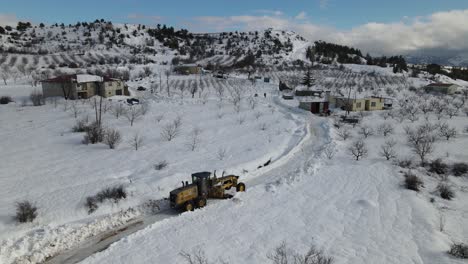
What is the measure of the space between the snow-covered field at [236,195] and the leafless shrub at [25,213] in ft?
1.12

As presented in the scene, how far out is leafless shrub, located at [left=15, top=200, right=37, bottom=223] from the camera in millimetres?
15188

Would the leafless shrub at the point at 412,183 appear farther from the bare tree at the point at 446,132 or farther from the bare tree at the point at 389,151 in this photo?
the bare tree at the point at 446,132

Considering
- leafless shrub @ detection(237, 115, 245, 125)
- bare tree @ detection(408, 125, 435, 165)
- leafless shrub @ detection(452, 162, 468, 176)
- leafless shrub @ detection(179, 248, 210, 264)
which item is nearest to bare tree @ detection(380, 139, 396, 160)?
bare tree @ detection(408, 125, 435, 165)

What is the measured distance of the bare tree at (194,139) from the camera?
29.5 meters

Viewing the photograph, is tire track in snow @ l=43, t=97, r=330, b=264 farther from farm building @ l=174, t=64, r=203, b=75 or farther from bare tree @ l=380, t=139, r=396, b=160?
farm building @ l=174, t=64, r=203, b=75

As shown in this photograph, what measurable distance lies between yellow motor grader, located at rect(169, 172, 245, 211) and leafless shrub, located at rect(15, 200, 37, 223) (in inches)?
253

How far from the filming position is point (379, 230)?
1575 centimetres

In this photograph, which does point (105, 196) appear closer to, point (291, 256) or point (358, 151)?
point (291, 256)

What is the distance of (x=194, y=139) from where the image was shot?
99.3ft

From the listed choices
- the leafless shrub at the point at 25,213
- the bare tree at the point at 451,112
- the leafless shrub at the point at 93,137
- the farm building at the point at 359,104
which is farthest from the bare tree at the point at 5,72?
the bare tree at the point at 451,112

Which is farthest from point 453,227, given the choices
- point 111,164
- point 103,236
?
point 111,164

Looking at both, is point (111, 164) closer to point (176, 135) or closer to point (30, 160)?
point (30, 160)

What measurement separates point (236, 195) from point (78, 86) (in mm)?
43617

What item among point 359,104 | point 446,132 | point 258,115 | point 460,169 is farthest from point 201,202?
point 359,104
